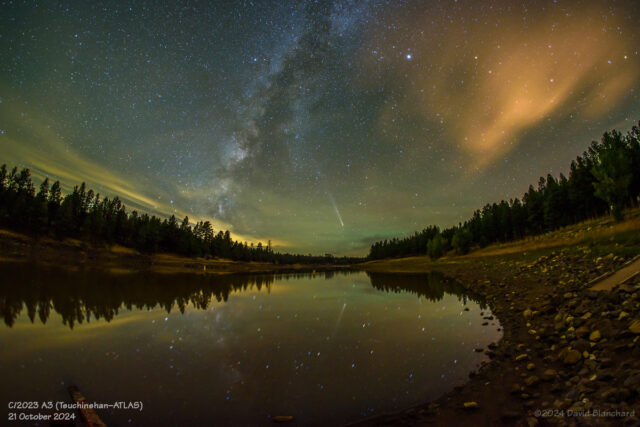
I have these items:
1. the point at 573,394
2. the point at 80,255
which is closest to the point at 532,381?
the point at 573,394

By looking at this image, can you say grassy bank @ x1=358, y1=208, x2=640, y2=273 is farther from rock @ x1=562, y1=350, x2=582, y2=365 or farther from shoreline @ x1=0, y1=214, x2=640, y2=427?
rock @ x1=562, y1=350, x2=582, y2=365

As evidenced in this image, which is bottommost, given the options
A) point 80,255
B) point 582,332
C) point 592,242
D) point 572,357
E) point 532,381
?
point 532,381

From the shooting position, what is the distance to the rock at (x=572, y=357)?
704 cm

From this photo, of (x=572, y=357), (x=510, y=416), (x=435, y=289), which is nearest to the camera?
(x=510, y=416)

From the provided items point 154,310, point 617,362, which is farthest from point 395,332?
point 154,310

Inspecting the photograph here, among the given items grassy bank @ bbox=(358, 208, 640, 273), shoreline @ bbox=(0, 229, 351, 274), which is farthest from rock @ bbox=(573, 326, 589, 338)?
shoreline @ bbox=(0, 229, 351, 274)

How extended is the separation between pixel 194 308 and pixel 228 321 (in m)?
5.54

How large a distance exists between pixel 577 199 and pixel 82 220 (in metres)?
162

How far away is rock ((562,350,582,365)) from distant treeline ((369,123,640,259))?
55.1m

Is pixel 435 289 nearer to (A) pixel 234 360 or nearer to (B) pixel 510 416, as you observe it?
(B) pixel 510 416

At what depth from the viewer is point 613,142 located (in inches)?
2430

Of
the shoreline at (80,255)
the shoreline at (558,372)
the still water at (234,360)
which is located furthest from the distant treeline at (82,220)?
the shoreline at (558,372)

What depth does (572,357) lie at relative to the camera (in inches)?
280

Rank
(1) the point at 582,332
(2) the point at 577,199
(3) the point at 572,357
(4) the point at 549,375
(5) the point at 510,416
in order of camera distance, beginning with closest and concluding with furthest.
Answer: (5) the point at 510,416
(4) the point at 549,375
(3) the point at 572,357
(1) the point at 582,332
(2) the point at 577,199
